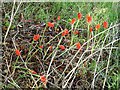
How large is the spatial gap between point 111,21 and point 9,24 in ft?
1.91

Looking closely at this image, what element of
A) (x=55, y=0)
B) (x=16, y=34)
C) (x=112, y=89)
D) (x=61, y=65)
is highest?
(x=55, y=0)

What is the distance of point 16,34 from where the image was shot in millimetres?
2375

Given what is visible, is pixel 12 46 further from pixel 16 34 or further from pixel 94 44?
pixel 94 44

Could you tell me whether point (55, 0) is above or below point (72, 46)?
above

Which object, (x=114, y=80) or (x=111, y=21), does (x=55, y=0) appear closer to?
(x=111, y=21)

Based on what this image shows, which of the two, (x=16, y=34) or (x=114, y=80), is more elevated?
(x=16, y=34)

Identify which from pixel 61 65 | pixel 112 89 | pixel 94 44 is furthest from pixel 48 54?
pixel 112 89

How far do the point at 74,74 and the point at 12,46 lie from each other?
39 cm

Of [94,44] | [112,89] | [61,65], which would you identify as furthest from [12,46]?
[112,89]

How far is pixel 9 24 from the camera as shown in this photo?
2.37m

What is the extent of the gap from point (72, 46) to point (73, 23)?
13cm

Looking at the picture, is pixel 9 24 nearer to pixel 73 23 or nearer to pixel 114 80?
pixel 73 23

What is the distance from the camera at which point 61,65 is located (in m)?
2.37

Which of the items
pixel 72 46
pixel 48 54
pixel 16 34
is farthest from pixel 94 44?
pixel 16 34
